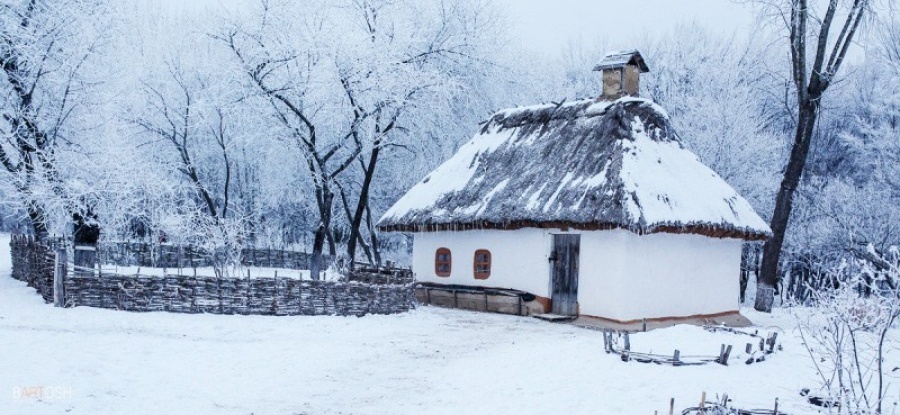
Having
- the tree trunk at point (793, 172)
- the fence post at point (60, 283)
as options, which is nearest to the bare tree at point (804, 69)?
the tree trunk at point (793, 172)

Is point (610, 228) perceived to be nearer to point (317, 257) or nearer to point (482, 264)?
point (482, 264)

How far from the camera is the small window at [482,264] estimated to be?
17.8 metres

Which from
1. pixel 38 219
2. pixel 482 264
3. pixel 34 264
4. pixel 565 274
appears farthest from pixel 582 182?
pixel 38 219

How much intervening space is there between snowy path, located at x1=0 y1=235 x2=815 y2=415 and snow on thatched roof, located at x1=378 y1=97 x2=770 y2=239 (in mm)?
3207

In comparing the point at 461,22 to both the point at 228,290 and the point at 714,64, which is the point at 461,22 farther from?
the point at 228,290

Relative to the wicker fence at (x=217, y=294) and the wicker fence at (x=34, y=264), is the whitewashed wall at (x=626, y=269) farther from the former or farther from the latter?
the wicker fence at (x=34, y=264)

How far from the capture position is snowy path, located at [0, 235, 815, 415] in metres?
8.32

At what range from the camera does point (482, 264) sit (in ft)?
59.0

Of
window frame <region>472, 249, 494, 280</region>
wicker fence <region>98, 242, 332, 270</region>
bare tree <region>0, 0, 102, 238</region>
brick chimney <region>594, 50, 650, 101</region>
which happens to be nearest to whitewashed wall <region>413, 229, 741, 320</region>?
window frame <region>472, 249, 494, 280</region>

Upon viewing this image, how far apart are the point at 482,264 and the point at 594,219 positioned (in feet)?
14.2

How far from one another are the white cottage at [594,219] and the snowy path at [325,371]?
2.35 m

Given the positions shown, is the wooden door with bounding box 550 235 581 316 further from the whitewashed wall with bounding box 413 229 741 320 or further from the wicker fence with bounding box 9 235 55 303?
the wicker fence with bounding box 9 235 55 303

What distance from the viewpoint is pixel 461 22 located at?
2470 centimetres

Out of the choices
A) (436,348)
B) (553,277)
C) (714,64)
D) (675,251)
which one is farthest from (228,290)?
(714,64)
